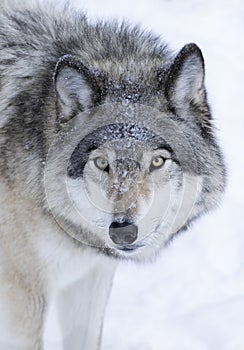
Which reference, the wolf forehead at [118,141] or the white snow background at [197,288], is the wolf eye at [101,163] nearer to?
the wolf forehead at [118,141]

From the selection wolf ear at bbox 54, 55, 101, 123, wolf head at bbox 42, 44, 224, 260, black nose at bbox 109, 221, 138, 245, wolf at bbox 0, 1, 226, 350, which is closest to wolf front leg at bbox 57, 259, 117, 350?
wolf at bbox 0, 1, 226, 350

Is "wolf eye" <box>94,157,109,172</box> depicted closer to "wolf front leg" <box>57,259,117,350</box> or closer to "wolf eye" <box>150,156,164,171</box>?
"wolf eye" <box>150,156,164,171</box>

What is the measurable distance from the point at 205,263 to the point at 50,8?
192 cm

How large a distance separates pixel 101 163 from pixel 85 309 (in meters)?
1.30

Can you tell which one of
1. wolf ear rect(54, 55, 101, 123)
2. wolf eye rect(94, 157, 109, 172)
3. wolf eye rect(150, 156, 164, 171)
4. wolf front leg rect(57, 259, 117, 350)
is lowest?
wolf front leg rect(57, 259, 117, 350)

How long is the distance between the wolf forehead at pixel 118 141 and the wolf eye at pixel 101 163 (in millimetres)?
53

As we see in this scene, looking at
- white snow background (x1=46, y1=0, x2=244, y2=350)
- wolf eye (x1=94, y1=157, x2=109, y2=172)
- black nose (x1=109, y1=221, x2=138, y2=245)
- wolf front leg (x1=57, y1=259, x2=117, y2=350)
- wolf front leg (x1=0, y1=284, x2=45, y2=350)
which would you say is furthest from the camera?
white snow background (x1=46, y1=0, x2=244, y2=350)

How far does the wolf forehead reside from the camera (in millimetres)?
3213

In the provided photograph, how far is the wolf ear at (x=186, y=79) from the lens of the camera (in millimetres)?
3256

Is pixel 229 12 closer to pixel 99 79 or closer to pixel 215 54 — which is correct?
pixel 215 54

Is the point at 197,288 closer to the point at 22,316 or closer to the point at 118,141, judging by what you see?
the point at 22,316

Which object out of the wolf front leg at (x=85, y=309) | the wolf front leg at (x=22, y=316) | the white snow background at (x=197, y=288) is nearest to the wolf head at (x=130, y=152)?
the wolf front leg at (x=22, y=316)

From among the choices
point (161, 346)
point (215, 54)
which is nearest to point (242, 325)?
point (161, 346)

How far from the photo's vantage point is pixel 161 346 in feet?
14.3
